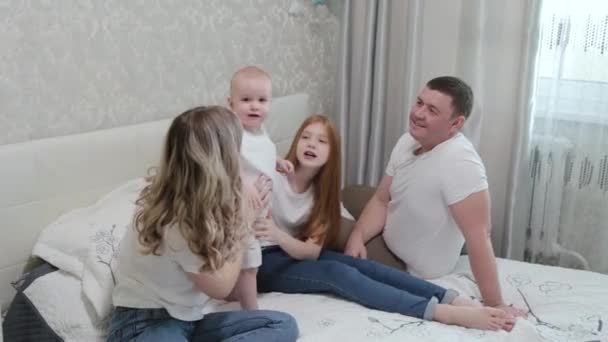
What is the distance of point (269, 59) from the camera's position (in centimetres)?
299

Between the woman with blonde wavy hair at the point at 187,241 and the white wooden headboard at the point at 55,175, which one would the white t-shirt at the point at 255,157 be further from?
the white wooden headboard at the point at 55,175

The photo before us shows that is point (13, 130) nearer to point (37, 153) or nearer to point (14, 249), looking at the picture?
point (37, 153)

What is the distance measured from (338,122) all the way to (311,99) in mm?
183

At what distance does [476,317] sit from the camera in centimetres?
202

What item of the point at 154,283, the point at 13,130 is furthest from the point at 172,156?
the point at 13,130

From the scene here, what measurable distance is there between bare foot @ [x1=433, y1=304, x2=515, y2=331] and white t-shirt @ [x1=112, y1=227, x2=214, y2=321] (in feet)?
2.47

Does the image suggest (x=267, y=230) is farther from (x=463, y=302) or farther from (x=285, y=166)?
(x=463, y=302)

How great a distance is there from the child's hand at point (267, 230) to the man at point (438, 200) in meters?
0.34

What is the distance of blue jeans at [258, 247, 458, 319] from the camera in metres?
2.09

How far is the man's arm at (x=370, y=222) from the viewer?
246 centimetres

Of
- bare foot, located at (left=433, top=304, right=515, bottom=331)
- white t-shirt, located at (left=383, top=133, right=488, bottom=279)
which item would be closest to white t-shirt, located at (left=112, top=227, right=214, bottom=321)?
bare foot, located at (left=433, top=304, right=515, bottom=331)

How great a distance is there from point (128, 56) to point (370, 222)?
1066 millimetres

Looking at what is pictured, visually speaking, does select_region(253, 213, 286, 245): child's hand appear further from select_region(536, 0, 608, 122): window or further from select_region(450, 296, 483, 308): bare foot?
select_region(536, 0, 608, 122): window

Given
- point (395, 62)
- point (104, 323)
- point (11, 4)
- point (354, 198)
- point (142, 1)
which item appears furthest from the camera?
point (395, 62)
